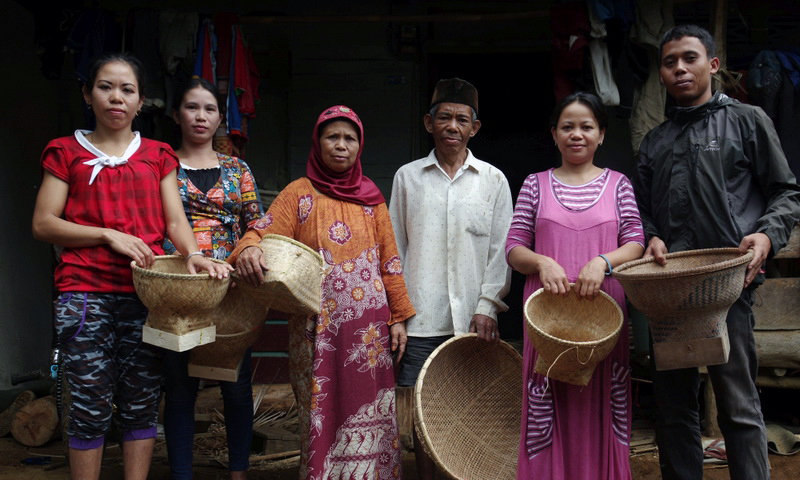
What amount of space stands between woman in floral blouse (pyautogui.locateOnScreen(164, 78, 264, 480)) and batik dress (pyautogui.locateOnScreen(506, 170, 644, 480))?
4.12ft

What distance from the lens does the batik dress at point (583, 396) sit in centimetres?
263

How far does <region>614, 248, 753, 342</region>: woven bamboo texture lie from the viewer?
2.24 m

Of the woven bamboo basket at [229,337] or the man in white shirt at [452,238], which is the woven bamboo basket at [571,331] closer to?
the man in white shirt at [452,238]

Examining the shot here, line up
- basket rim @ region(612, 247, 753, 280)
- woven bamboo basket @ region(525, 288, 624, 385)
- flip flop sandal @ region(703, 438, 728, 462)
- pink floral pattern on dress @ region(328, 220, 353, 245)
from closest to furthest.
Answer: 1. basket rim @ region(612, 247, 753, 280)
2. woven bamboo basket @ region(525, 288, 624, 385)
3. pink floral pattern on dress @ region(328, 220, 353, 245)
4. flip flop sandal @ region(703, 438, 728, 462)

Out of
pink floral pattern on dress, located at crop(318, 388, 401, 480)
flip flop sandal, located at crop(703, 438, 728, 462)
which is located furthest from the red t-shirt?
flip flop sandal, located at crop(703, 438, 728, 462)

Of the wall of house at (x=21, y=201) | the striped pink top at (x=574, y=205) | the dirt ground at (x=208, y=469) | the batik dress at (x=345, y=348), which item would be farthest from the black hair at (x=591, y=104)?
the wall of house at (x=21, y=201)

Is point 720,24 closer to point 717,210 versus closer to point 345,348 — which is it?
point 717,210

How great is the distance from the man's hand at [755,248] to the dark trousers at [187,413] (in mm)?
2079

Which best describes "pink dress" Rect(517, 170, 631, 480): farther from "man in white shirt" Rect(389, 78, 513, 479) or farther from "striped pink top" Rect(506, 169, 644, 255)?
"man in white shirt" Rect(389, 78, 513, 479)

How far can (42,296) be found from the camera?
5562 millimetres

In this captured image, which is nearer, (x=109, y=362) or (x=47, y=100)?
(x=109, y=362)

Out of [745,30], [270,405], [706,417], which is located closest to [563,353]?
[706,417]

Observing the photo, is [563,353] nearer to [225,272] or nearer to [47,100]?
[225,272]

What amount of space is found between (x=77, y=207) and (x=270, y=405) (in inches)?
106
